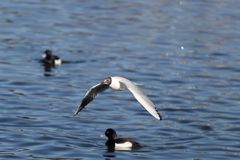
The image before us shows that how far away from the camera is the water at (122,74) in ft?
54.3

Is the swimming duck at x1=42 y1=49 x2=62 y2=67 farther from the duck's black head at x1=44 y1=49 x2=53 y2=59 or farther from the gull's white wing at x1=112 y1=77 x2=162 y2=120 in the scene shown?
the gull's white wing at x1=112 y1=77 x2=162 y2=120

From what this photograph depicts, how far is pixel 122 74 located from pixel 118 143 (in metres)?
7.31

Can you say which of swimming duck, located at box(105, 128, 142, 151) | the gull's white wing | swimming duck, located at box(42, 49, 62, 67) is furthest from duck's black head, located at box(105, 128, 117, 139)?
swimming duck, located at box(42, 49, 62, 67)

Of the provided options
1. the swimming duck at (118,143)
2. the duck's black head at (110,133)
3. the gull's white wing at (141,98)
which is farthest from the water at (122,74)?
the gull's white wing at (141,98)

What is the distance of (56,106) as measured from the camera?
776 inches

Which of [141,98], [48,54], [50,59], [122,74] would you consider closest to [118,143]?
[141,98]

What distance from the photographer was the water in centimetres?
1655

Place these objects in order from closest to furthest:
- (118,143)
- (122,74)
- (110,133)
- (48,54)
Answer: (118,143)
(110,133)
(122,74)
(48,54)

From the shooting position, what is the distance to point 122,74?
2319 centimetres

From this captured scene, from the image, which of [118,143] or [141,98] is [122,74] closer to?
[118,143]

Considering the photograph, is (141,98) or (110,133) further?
(110,133)

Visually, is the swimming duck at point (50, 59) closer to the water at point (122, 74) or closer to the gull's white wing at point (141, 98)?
the water at point (122, 74)

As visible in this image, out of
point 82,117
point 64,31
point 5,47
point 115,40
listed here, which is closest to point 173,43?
point 115,40

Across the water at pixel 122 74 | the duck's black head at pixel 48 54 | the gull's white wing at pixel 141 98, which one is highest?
the gull's white wing at pixel 141 98
